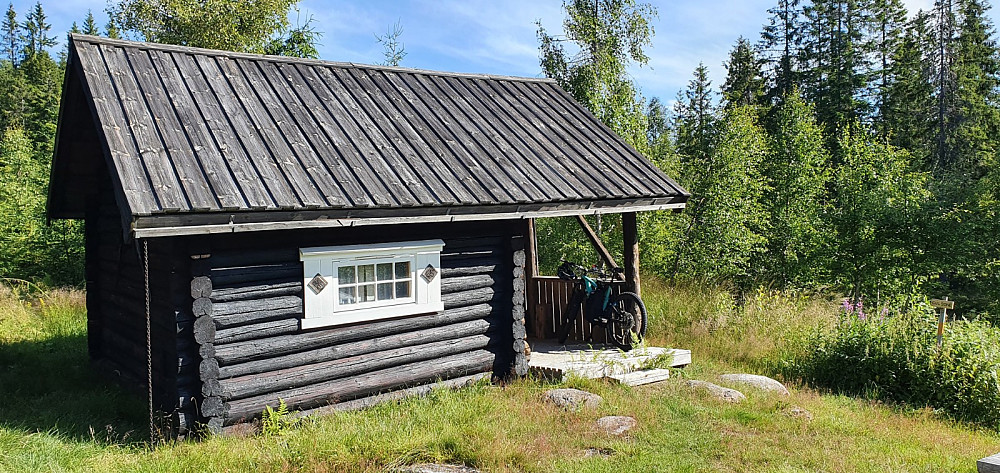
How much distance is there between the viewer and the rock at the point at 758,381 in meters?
9.31

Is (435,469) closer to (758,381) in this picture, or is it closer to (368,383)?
(368,383)

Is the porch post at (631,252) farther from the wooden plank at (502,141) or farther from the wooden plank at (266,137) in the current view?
the wooden plank at (266,137)

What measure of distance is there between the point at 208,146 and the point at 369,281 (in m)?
2.19

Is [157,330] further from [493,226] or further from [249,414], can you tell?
[493,226]

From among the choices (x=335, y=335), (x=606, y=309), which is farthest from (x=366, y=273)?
(x=606, y=309)

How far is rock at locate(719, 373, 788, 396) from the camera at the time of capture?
931cm

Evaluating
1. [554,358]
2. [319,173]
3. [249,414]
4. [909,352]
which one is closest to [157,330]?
[249,414]

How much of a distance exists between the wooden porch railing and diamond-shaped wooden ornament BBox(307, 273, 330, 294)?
4.66 meters

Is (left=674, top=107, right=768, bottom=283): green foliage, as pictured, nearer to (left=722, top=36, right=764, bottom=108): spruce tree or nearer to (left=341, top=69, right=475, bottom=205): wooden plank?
(left=341, top=69, right=475, bottom=205): wooden plank

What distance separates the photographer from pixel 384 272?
826 cm

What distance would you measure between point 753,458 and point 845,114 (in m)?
31.2

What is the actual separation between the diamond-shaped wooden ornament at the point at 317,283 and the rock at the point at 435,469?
2.31m

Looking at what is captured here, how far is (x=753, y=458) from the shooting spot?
6734 mm

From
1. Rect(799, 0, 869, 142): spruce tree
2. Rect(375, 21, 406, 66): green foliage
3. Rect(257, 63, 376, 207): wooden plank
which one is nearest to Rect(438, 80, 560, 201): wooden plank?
Rect(257, 63, 376, 207): wooden plank
